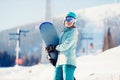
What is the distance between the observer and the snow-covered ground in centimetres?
306

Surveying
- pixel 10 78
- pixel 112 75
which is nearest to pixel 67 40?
pixel 112 75

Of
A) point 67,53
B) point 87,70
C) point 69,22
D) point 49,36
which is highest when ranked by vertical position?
point 69,22

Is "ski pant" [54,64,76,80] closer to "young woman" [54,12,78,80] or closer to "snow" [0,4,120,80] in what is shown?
"young woman" [54,12,78,80]

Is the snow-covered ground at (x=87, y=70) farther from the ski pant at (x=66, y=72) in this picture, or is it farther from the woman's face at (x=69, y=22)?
the woman's face at (x=69, y=22)

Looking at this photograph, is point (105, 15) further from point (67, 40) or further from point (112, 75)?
point (67, 40)

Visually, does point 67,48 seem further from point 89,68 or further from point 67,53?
point 89,68

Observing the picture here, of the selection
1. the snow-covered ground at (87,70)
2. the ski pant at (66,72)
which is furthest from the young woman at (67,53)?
the snow-covered ground at (87,70)

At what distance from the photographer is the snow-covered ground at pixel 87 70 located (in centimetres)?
306

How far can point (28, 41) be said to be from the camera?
3.43 meters

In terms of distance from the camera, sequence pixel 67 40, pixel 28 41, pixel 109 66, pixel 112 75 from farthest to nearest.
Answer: pixel 28 41
pixel 109 66
pixel 112 75
pixel 67 40

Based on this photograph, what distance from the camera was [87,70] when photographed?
3207mm

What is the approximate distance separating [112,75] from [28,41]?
1.04m

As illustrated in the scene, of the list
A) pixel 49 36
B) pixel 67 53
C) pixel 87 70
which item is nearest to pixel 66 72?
pixel 67 53

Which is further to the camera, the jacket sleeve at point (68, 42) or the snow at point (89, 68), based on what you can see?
the snow at point (89, 68)
